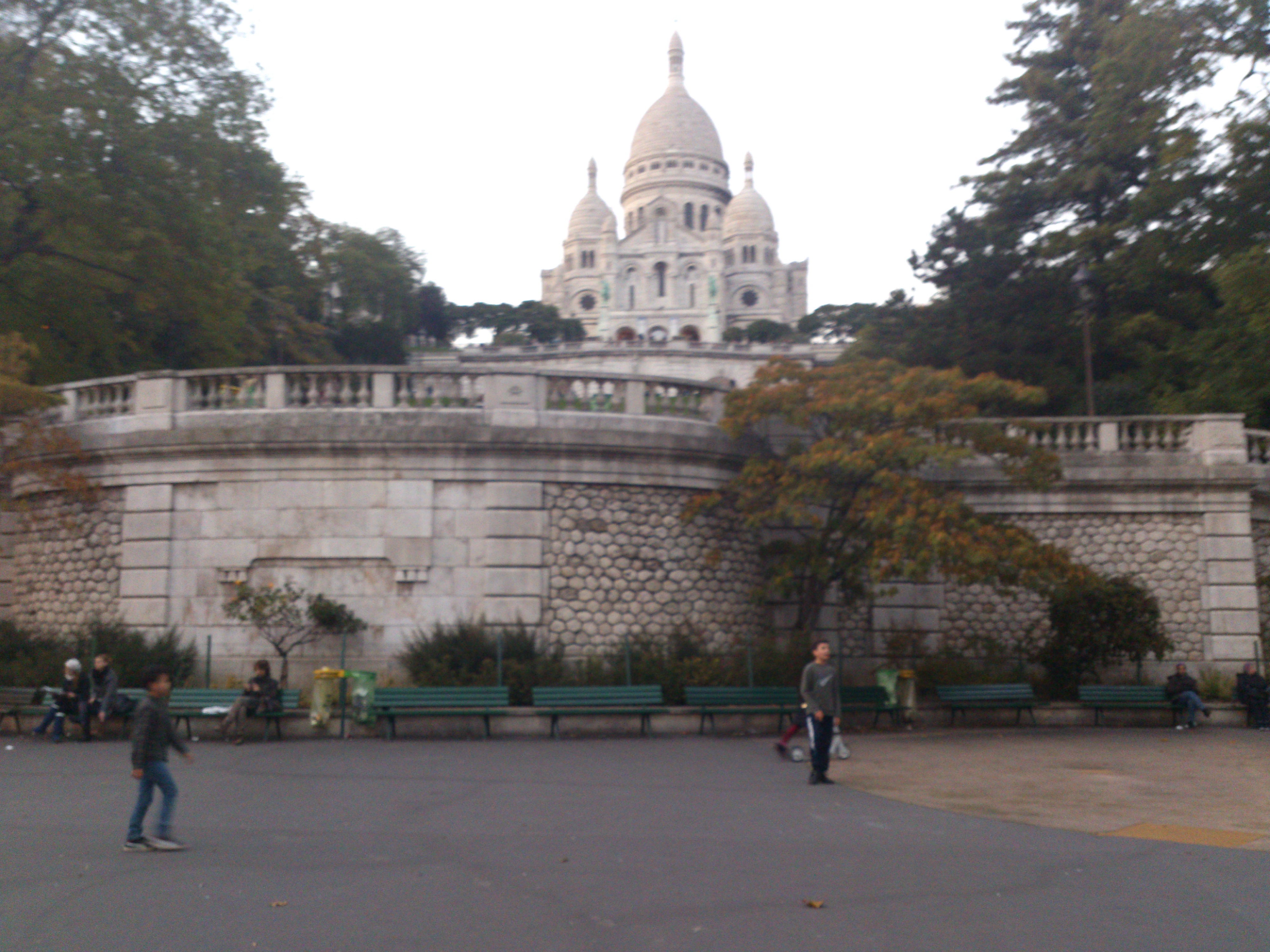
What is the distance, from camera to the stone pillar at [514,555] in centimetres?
1919

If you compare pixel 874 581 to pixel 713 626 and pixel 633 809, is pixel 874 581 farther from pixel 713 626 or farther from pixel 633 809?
pixel 633 809

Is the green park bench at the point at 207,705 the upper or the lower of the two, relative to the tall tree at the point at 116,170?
lower

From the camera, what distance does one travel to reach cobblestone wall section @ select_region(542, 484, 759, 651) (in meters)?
19.6

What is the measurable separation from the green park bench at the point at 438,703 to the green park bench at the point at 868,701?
19.1 feet

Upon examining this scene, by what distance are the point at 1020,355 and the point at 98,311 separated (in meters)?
27.8

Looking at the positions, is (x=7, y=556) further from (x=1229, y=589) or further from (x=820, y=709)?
(x=1229, y=589)

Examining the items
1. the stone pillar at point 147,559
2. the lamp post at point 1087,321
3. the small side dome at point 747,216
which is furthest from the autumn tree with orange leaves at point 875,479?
the small side dome at point 747,216

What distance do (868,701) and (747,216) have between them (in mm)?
129852

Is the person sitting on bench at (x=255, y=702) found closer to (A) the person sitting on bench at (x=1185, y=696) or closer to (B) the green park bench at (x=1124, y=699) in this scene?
(B) the green park bench at (x=1124, y=699)

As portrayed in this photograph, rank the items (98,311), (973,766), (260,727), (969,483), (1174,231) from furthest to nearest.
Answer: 1. (1174,231)
2. (98,311)
3. (969,483)
4. (260,727)
5. (973,766)

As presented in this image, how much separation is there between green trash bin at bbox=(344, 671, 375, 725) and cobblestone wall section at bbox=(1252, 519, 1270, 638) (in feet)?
58.8

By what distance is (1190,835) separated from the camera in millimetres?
9930

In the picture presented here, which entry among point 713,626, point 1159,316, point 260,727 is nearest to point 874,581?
point 713,626

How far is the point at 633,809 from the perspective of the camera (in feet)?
36.0
